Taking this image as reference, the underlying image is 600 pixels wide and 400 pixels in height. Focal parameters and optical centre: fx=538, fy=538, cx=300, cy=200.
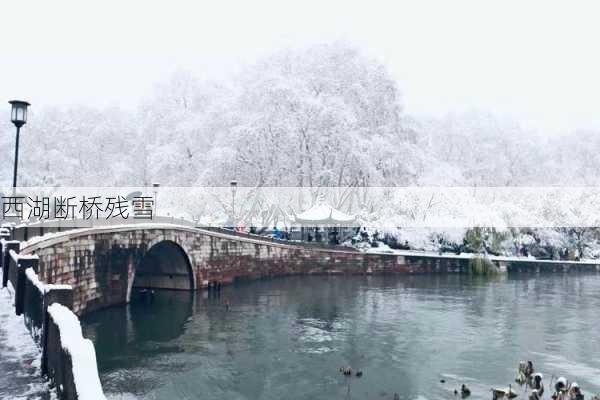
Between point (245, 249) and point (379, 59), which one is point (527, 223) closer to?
point (379, 59)

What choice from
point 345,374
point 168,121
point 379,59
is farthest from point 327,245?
point 345,374

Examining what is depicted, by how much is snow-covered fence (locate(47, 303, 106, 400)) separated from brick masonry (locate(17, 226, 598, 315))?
950cm

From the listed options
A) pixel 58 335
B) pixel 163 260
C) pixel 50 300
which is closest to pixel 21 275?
pixel 50 300

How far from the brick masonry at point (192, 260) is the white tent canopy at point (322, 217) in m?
2.28

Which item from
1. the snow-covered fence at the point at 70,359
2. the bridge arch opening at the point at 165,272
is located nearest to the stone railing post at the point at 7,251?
the snow-covered fence at the point at 70,359

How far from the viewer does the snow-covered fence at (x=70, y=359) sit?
16.9ft

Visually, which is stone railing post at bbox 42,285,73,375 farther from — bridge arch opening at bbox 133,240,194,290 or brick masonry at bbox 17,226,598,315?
bridge arch opening at bbox 133,240,194,290

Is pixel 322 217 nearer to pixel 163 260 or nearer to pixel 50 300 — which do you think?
pixel 163 260

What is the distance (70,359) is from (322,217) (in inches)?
1371

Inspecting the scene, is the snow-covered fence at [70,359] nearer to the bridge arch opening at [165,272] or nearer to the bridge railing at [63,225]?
the bridge railing at [63,225]

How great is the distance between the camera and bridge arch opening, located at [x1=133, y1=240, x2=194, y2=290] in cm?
3158

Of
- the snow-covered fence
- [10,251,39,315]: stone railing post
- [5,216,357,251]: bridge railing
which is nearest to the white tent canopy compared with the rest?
[5,216,357,251]: bridge railing

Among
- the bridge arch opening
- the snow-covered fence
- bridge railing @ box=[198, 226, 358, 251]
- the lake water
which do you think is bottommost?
the lake water

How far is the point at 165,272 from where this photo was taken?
106 feet
